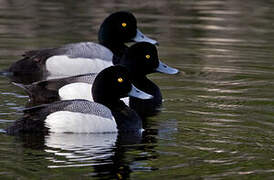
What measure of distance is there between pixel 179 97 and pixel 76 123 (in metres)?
2.84

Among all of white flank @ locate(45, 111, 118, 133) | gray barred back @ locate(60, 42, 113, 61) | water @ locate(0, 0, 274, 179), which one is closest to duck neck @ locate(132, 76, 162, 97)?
water @ locate(0, 0, 274, 179)

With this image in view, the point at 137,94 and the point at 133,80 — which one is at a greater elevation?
the point at 137,94

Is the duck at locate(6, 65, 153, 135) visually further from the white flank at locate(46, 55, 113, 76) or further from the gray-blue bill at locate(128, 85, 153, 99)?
the white flank at locate(46, 55, 113, 76)

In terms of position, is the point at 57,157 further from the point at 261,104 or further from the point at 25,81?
the point at 25,81

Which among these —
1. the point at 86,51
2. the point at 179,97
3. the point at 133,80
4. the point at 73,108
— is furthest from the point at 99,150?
the point at 86,51

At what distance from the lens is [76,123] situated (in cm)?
943

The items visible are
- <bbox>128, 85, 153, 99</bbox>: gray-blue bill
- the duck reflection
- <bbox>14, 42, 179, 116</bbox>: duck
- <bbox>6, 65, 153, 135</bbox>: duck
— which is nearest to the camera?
the duck reflection

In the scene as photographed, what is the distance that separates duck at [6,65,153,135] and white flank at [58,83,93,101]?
4.00 ft

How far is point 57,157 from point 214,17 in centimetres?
1197

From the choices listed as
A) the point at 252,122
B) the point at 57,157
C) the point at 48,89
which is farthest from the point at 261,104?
the point at 57,157

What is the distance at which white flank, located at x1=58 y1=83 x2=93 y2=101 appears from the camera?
11.3 metres

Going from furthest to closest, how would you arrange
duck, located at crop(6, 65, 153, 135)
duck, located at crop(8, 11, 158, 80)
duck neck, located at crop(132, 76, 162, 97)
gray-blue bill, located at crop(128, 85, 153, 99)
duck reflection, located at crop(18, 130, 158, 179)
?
duck, located at crop(8, 11, 158, 80)
duck neck, located at crop(132, 76, 162, 97)
gray-blue bill, located at crop(128, 85, 153, 99)
duck, located at crop(6, 65, 153, 135)
duck reflection, located at crop(18, 130, 158, 179)

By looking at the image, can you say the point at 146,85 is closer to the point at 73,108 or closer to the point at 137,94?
the point at 137,94

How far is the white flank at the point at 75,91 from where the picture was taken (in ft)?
37.0
